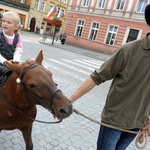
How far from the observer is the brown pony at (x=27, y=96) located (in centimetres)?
176

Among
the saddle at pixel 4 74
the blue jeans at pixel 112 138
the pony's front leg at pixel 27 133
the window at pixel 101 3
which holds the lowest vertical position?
the pony's front leg at pixel 27 133

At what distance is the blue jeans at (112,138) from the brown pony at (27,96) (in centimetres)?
66

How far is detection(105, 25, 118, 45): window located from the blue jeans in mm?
22287

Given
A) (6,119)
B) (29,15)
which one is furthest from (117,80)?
(29,15)

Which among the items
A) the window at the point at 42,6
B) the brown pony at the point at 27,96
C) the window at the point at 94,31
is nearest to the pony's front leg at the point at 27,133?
the brown pony at the point at 27,96

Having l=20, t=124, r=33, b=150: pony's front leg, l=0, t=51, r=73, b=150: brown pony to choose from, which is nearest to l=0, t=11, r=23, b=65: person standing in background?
l=0, t=51, r=73, b=150: brown pony

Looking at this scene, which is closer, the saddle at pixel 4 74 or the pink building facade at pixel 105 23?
the saddle at pixel 4 74

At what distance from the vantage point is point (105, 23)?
965 inches

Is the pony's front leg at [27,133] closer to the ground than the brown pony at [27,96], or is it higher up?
closer to the ground

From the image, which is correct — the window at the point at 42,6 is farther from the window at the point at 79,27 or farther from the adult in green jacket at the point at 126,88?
the adult in green jacket at the point at 126,88

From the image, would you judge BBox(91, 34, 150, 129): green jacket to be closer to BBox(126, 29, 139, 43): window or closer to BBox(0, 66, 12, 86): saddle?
BBox(0, 66, 12, 86): saddle

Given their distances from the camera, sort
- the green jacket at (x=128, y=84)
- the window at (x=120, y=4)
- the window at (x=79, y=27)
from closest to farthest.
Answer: the green jacket at (x=128, y=84)
the window at (x=120, y=4)
the window at (x=79, y=27)

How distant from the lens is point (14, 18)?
3.18 m

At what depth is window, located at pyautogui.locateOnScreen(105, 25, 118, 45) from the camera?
23656mm
